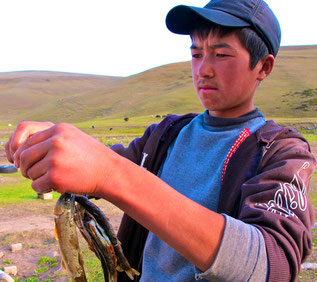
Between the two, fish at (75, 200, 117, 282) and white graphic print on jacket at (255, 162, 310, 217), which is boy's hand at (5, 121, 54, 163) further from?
white graphic print on jacket at (255, 162, 310, 217)

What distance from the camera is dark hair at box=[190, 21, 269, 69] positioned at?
172cm

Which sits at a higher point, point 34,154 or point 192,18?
point 192,18

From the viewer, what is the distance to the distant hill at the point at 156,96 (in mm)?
50500

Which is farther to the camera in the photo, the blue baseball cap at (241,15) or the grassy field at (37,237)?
the grassy field at (37,237)

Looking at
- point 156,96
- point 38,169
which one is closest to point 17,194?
point 38,169

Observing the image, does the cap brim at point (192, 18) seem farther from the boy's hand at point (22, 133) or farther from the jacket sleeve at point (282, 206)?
the boy's hand at point (22, 133)

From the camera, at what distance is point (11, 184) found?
1159cm

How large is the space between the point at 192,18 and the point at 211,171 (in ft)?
2.68

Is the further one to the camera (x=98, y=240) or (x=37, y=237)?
(x=37, y=237)

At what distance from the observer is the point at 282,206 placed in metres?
1.32

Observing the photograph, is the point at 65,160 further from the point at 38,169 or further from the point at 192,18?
the point at 192,18

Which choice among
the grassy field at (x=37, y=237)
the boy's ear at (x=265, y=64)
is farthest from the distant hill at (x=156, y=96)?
the boy's ear at (x=265, y=64)

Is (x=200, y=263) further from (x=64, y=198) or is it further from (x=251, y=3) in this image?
(x=251, y=3)

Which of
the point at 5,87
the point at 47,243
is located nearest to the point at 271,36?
the point at 47,243
